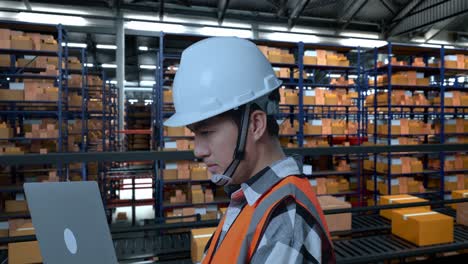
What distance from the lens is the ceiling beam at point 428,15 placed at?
12934 mm

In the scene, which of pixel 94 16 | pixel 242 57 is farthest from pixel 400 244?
pixel 94 16

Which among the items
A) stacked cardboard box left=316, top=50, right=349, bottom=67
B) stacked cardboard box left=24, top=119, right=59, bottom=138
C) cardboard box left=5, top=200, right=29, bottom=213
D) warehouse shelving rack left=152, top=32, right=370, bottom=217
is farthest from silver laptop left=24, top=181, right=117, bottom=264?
stacked cardboard box left=316, top=50, right=349, bottom=67

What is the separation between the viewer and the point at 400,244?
1.85 m

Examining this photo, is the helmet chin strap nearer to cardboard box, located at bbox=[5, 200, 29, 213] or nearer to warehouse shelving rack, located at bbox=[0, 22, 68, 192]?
warehouse shelving rack, located at bbox=[0, 22, 68, 192]

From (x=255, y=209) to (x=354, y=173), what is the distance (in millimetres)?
8156

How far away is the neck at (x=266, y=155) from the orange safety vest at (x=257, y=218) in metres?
0.08

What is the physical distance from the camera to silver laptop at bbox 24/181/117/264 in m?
0.86

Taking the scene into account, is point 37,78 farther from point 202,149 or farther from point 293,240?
point 293,240

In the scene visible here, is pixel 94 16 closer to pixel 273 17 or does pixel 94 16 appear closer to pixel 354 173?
pixel 273 17

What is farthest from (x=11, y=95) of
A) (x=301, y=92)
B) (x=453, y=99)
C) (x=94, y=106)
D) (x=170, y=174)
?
(x=453, y=99)

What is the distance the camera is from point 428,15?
1387 centimetres

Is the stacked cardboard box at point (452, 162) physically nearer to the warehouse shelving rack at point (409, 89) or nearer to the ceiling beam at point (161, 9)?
the warehouse shelving rack at point (409, 89)

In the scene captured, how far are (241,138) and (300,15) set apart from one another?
14099mm

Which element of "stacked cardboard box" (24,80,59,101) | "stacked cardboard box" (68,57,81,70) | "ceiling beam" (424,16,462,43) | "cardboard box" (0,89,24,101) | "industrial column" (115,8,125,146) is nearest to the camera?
"cardboard box" (0,89,24,101)
